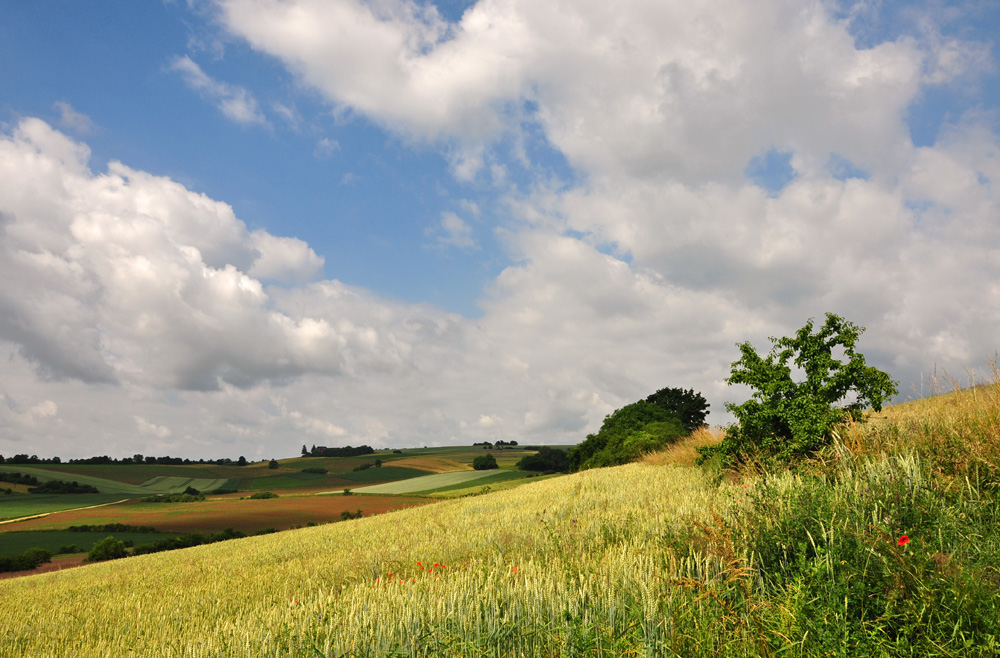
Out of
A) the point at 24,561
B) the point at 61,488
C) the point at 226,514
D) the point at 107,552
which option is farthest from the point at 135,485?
the point at 107,552

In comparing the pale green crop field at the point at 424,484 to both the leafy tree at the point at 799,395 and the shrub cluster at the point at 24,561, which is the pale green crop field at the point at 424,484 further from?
the leafy tree at the point at 799,395

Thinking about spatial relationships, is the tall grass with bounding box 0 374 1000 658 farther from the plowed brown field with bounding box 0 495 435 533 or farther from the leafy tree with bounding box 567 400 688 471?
the plowed brown field with bounding box 0 495 435 533

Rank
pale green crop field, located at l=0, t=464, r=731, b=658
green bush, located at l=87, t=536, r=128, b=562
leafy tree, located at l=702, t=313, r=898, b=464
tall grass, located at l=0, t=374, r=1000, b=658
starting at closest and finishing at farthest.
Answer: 1. tall grass, located at l=0, t=374, r=1000, b=658
2. pale green crop field, located at l=0, t=464, r=731, b=658
3. leafy tree, located at l=702, t=313, r=898, b=464
4. green bush, located at l=87, t=536, r=128, b=562

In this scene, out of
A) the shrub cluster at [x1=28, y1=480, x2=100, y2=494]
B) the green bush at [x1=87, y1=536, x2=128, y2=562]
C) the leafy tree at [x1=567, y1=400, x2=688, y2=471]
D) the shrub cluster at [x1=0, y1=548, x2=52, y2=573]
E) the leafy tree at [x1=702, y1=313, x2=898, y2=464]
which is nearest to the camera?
the leafy tree at [x1=702, y1=313, x2=898, y2=464]

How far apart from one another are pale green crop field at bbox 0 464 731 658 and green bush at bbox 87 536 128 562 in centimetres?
2585

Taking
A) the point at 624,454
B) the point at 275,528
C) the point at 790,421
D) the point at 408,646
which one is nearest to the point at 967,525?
the point at 408,646

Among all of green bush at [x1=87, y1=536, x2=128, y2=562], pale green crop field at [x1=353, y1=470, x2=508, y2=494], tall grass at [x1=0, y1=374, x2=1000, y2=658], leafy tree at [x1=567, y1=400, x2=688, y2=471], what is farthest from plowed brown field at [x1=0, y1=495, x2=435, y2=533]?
tall grass at [x1=0, y1=374, x2=1000, y2=658]

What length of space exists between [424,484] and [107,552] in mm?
44818

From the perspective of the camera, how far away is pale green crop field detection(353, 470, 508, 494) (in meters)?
69.8

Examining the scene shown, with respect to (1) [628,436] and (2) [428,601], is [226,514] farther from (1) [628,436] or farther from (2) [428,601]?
(2) [428,601]

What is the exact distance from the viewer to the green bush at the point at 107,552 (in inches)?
1282

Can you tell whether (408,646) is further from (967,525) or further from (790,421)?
(790,421)

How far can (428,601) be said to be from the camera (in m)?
5.42

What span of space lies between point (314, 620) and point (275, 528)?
41.0m
